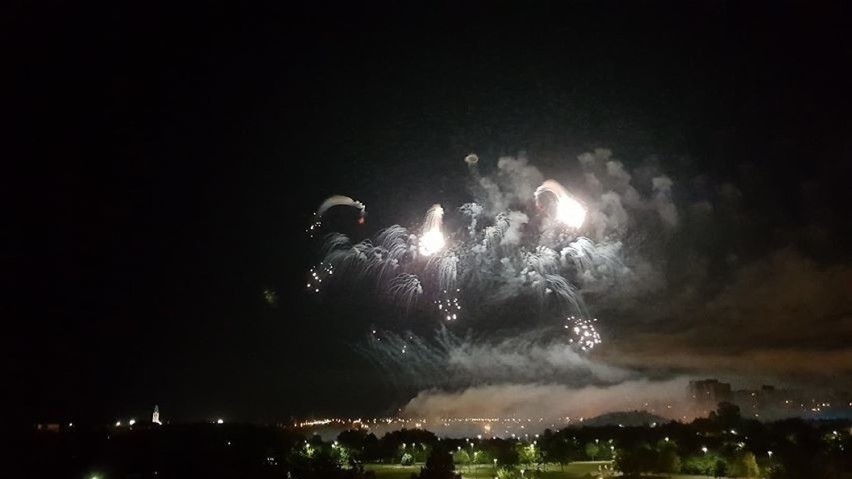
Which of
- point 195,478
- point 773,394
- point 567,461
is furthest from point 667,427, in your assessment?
point 195,478

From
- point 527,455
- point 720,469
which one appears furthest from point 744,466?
point 527,455

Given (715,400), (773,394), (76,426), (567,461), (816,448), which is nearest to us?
(816,448)

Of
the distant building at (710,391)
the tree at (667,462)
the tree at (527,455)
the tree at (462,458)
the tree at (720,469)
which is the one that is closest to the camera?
the tree at (720,469)

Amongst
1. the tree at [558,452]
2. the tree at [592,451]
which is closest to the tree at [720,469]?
the tree at [558,452]

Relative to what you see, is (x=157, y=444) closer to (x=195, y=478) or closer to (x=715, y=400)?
(x=195, y=478)

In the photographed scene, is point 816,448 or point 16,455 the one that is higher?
point 16,455

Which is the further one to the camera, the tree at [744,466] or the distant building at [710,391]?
the distant building at [710,391]

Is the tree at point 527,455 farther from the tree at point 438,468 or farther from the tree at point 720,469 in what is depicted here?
the tree at point 438,468

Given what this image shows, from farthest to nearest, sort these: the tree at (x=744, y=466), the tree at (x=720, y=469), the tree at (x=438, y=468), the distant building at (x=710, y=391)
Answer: the distant building at (x=710, y=391) → the tree at (x=720, y=469) → the tree at (x=744, y=466) → the tree at (x=438, y=468)

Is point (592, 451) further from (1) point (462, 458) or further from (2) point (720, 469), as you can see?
(2) point (720, 469)

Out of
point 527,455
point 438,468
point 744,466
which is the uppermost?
point 438,468

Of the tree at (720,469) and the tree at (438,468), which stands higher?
the tree at (438,468)
